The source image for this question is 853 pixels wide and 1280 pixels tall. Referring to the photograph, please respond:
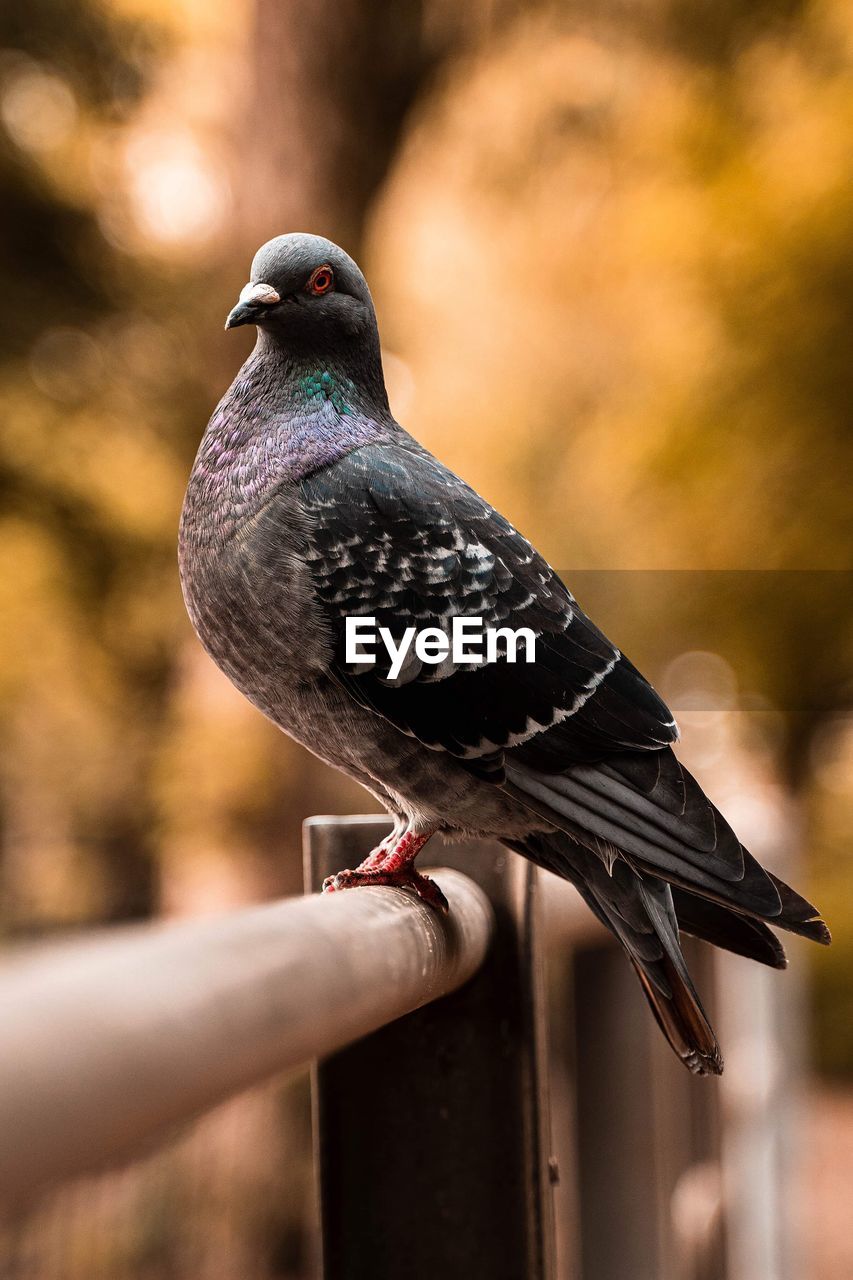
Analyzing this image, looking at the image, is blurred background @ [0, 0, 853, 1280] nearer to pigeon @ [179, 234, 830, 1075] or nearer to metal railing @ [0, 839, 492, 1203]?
pigeon @ [179, 234, 830, 1075]

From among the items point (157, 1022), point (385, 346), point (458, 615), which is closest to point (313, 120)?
point (385, 346)

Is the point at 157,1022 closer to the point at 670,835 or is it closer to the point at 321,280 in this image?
the point at 670,835

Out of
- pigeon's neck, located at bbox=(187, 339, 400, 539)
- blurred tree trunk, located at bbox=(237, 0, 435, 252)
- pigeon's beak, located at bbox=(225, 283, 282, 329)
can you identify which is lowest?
pigeon's neck, located at bbox=(187, 339, 400, 539)

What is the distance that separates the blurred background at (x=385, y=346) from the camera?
4.92 metres

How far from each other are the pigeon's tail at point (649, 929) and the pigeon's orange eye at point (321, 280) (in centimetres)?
79

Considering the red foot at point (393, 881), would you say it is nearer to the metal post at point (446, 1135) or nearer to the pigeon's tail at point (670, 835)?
the metal post at point (446, 1135)

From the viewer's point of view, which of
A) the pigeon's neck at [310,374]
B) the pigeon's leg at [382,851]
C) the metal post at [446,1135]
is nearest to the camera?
the metal post at [446,1135]

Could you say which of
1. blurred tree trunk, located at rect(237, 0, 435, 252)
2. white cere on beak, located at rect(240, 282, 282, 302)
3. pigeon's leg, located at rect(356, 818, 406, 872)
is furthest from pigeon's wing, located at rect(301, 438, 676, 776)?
blurred tree trunk, located at rect(237, 0, 435, 252)

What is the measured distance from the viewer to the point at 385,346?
505cm

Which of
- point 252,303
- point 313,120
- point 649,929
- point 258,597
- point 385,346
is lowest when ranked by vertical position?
point 649,929

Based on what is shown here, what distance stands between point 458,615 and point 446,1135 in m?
0.63

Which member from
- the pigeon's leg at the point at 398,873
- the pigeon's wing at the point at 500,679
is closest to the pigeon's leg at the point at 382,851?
the pigeon's leg at the point at 398,873

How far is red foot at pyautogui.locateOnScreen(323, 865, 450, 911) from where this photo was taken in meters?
1.38

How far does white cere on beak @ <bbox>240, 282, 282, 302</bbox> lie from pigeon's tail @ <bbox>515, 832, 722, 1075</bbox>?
31.1 inches
